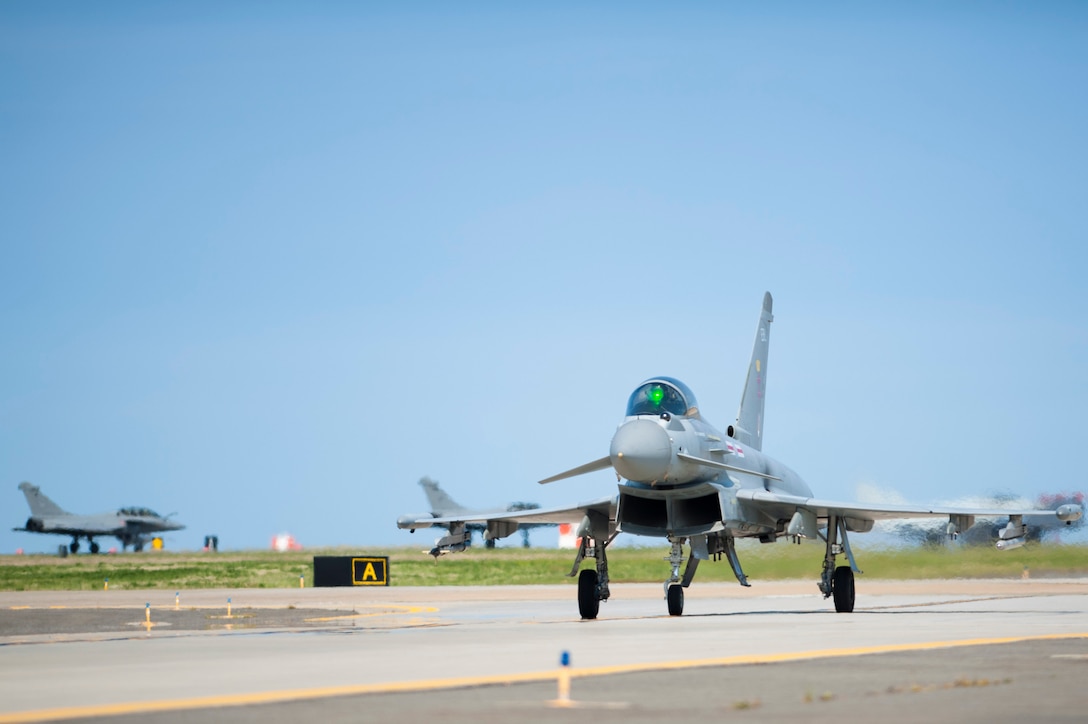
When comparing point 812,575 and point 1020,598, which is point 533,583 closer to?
point 812,575

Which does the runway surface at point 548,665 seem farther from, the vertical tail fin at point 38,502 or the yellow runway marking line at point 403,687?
the vertical tail fin at point 38,502

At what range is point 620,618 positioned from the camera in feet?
77.5

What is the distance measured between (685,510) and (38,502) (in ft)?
291

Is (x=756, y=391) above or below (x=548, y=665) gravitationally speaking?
above

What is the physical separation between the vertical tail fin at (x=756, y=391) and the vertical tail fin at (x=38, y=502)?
83764 millimetres

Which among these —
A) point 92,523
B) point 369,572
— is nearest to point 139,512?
point 92,523

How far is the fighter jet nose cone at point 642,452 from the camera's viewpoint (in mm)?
22625

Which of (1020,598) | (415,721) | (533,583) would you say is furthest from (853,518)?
(533,583)

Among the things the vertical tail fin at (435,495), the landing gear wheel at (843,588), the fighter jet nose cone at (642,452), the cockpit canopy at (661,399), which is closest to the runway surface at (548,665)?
the landing gear wheel at (843,588)

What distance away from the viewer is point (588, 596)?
2372 cm

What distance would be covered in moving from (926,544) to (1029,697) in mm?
28481

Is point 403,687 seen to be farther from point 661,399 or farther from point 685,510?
point 685,510

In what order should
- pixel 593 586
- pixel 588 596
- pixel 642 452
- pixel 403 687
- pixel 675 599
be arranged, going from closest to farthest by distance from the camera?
pixel 403 687 → pixel 642 452 → pixel 588 596 → pixel 593 586 → pixel 675 599

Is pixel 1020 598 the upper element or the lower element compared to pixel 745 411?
lower
